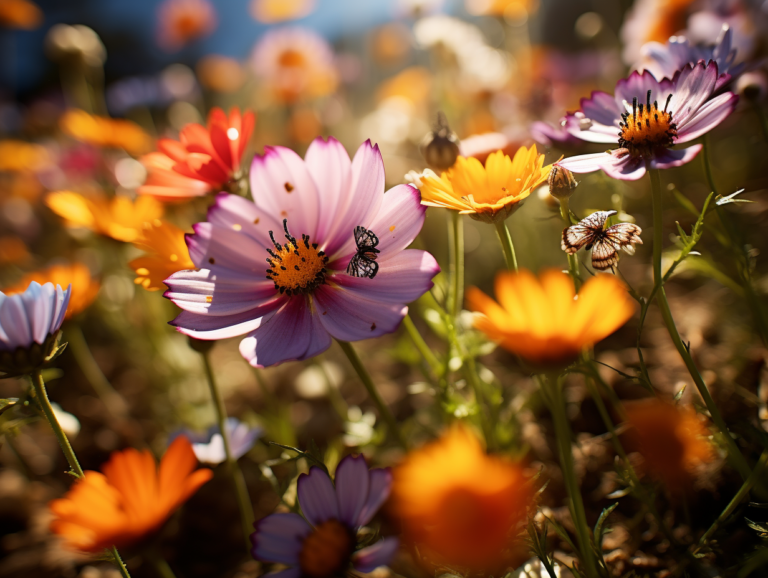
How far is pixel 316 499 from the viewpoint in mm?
678

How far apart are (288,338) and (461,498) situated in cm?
31

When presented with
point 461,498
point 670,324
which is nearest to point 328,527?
point 461,498

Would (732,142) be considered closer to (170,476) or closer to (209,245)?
(209,245)

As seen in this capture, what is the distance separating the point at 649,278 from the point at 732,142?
3.57ft

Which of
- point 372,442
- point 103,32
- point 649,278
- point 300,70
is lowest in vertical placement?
point 372,442

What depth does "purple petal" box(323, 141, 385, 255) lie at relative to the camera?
2.41ft

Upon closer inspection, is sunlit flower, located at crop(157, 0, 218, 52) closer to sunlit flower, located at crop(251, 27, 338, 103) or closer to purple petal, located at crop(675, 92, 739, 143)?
sunlit flower, located at crop(251, 27, 338, 103)

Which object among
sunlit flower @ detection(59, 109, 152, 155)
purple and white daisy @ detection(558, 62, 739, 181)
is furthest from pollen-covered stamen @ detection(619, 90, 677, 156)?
sunlit flower @ detection(59, 109, 152, 155)

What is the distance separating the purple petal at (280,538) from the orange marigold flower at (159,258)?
404 millimetres

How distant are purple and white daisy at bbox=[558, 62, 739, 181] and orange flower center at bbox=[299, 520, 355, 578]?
554mm

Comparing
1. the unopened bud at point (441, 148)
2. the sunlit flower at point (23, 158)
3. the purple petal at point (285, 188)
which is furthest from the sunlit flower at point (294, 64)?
the purple petal at point (285, 188)

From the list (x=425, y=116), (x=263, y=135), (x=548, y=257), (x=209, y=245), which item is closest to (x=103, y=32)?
(x=263, y=135)

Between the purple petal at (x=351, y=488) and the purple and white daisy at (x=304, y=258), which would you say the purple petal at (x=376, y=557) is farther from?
the purple and white daisy at (x=304, y=258)

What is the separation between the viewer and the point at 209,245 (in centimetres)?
76
